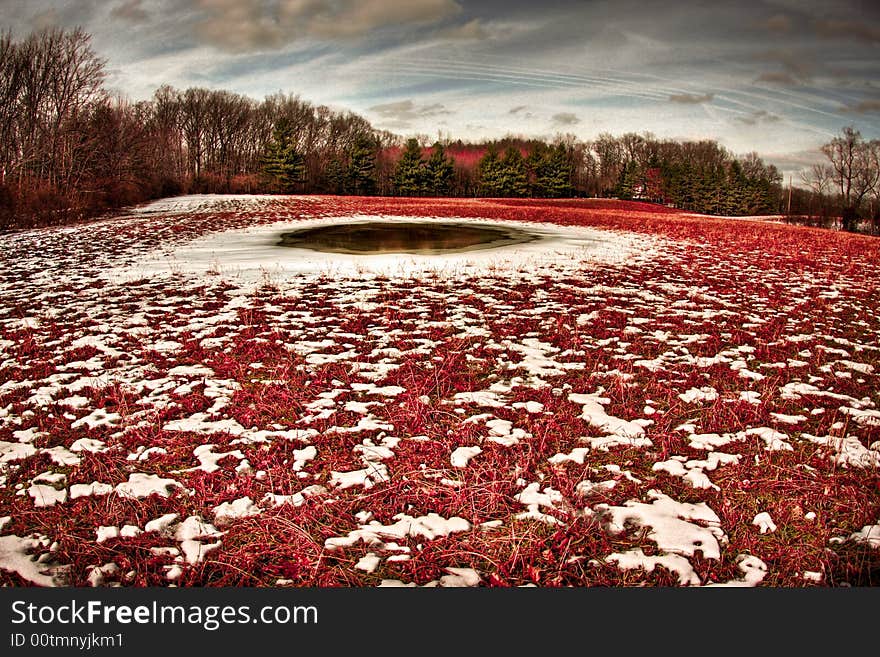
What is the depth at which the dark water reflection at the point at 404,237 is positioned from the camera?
16.0 meters

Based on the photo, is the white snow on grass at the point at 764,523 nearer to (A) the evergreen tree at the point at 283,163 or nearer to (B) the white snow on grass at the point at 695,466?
(B) the white snow on grass at the point at 695,466

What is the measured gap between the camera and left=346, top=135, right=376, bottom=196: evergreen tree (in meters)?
67.5

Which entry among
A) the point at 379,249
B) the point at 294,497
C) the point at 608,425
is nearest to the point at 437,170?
the point at 379,249

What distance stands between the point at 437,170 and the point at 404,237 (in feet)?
176

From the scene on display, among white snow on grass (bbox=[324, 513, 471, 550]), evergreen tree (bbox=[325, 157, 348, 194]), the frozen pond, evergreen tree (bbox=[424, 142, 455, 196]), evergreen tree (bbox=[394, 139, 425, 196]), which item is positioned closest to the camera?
white snow on grass (bbox=[324, 513, 471, 550])

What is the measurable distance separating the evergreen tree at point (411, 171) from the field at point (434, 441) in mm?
63077

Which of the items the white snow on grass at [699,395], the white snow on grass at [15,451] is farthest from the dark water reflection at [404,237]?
the white snow on grass at [15,451]

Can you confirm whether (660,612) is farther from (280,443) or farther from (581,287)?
(581,287)

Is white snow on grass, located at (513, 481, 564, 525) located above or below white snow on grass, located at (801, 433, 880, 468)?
below

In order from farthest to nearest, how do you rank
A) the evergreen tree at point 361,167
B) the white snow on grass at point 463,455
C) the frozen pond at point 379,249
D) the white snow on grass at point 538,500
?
the evergreen tree at point 361,167 < the frozen pond at point 379,249 < the white snow on grass at point 463,455 < the white snow on grass at point 538,500

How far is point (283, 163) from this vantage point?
205 ft

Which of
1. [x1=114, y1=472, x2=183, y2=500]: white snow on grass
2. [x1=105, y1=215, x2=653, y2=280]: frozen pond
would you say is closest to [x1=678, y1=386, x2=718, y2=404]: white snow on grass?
[x1=114, y1=472, x2=183, y2=500]: white snow on grass

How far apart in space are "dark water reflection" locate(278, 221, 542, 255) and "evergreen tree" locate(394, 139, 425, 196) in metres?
45.7

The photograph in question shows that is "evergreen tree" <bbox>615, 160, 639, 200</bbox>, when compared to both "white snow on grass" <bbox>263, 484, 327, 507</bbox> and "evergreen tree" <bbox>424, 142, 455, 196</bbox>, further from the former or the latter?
"white snow on grass" <bbox>263, 484, 327, 507</bbox>
